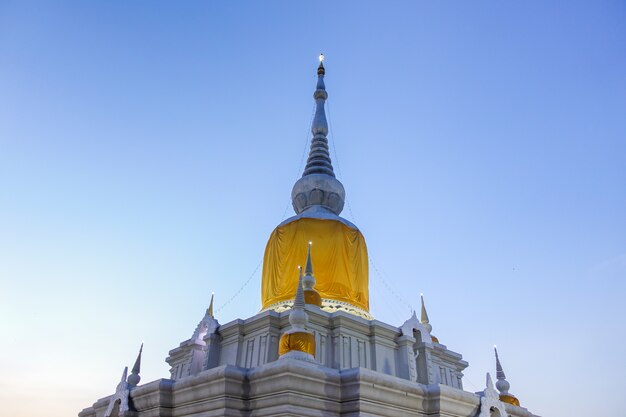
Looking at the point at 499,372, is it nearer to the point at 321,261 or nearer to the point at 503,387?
the point at 503,387

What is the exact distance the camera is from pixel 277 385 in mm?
9844

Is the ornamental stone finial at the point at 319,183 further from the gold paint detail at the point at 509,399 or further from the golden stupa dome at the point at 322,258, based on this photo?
the gold paint detail at the point at 509,399

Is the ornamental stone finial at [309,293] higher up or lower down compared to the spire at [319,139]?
lower down

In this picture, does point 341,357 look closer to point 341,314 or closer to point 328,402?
point 341,314

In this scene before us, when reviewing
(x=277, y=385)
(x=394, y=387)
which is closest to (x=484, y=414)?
(x=394, y=387)

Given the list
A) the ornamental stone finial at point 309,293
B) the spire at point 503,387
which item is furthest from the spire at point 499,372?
the ornamental stone finial at point 309,293

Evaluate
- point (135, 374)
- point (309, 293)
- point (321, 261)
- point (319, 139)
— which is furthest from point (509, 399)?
point (319, 139)

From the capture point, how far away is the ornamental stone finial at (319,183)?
2419 centimetres

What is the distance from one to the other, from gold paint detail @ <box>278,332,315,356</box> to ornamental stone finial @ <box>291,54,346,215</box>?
1278cm

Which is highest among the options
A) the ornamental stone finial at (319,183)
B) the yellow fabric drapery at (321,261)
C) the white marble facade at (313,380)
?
the ornamental stone finial at (319,183)

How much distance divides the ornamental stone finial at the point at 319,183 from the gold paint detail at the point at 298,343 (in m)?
12.8

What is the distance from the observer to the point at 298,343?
1149 centimetres

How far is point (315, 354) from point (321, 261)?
19.9ft

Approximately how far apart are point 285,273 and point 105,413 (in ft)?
30.3
